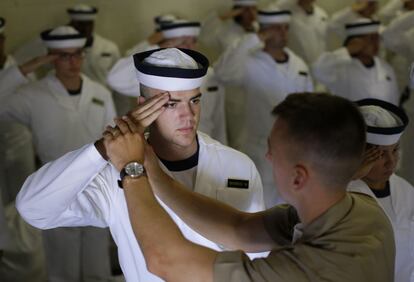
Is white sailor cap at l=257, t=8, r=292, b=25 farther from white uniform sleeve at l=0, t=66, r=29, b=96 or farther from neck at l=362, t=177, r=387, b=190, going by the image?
neck at l=362, t=177, r=387, b=190

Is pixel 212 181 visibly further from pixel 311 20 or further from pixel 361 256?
pixel 311 20

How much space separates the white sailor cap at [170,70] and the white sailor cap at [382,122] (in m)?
0.65

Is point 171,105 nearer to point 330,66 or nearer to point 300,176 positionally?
point 300,176

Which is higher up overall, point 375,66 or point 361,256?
point 361,256

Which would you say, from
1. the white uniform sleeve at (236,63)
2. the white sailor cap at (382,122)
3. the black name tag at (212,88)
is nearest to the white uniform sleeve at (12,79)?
the black name tag at (212,88)

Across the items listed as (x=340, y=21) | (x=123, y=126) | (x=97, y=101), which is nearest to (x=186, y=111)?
(x=123, y=126)

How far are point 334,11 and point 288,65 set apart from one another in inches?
134

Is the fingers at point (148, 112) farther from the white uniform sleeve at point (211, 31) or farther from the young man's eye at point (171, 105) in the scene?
the white uniform sleeve at point (211, 31)

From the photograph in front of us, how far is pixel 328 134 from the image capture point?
3.76 feet

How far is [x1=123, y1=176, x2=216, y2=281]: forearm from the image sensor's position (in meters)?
1.19

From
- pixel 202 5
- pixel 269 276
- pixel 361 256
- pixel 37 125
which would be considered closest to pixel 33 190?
pixel 269 276

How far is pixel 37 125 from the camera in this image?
3.08 m

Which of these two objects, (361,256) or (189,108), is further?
(189,108)

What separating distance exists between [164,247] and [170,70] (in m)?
0.67
